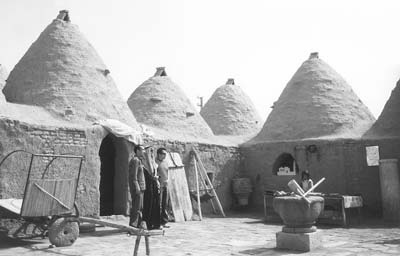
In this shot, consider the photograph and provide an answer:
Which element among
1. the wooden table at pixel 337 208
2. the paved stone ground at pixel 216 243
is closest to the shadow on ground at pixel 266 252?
the paved stone ground at pixel 216 243

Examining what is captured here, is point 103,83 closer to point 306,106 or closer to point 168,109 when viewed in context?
point 168,109

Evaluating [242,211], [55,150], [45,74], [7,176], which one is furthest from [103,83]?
[242,211]

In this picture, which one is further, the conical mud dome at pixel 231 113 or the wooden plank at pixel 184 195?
the conical mud dome at pixel 231 113

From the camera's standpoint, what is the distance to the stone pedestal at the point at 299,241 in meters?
6.34

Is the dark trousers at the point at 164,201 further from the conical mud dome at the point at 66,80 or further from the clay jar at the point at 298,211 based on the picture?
the conical mud dome at the point at 66,80

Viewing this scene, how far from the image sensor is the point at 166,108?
16.8m

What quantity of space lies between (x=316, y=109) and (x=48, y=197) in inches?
423

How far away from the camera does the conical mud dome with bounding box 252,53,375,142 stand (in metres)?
14.4

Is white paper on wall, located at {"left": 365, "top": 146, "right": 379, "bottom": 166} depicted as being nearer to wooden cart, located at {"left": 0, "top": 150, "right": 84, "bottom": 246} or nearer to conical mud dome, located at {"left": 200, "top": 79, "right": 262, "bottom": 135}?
conical mud dome, located at {"left": 200, "top": 79, "right": 262, "bottom": 135}

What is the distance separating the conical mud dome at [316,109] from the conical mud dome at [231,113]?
14.7 ft

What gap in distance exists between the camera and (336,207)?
423 inches

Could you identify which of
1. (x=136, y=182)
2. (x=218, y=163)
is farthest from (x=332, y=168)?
(x=136, y=182)

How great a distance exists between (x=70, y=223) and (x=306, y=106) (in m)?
10.6

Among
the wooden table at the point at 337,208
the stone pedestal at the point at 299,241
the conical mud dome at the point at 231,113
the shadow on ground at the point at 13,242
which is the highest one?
the conical mud dome at the point at 231,113
